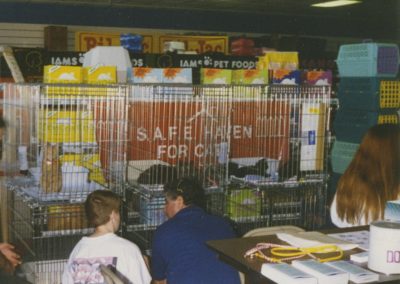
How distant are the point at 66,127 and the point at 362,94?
2410 mm

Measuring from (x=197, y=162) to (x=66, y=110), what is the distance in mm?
1092

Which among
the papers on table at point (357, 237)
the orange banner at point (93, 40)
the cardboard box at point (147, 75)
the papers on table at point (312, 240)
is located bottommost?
the papers on table at point (357, 237)

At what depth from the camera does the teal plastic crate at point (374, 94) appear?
4.49 m

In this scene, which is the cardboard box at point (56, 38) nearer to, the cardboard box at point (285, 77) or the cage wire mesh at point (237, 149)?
the cardboard box at point (285, 77)

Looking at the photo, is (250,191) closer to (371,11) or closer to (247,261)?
(247,261)

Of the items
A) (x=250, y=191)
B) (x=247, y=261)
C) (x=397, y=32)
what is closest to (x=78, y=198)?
(x=250, y=191)

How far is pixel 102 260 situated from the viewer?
111 inches

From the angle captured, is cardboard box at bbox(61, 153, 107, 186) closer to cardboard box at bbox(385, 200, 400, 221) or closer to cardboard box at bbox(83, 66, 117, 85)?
cardboard box at bbox(83, 66, 117, 85)

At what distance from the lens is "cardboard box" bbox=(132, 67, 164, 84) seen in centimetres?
473

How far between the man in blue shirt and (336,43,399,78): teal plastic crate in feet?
7.49

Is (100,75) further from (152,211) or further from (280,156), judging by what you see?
(280,156)

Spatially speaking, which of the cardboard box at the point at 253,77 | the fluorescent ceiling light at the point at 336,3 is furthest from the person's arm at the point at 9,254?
the fluorescent ceiling light at the point at 336,3

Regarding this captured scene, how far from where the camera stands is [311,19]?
43.0 ft

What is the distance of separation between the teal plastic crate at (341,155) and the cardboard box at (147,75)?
1651mm
